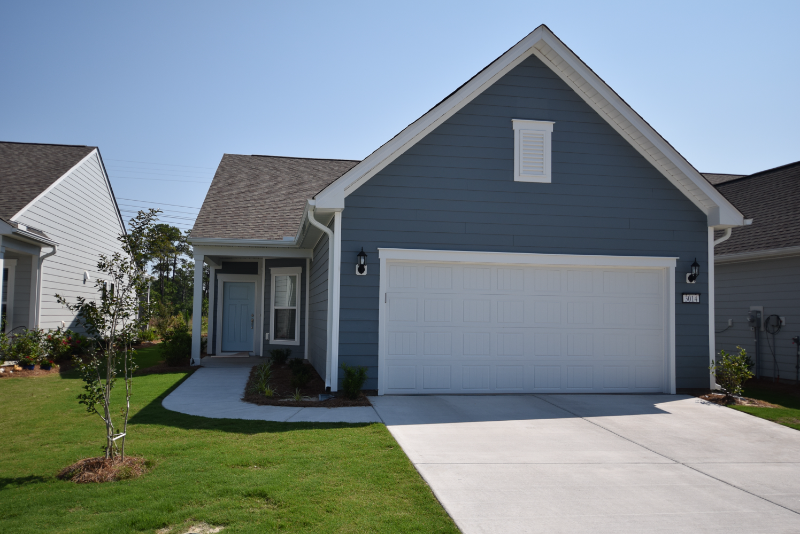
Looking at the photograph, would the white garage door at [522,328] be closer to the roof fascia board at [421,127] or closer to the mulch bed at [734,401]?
the mulch bed at [734,401]

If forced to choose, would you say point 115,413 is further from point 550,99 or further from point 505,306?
point 550,99

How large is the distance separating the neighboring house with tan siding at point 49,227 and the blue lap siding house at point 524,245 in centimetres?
767

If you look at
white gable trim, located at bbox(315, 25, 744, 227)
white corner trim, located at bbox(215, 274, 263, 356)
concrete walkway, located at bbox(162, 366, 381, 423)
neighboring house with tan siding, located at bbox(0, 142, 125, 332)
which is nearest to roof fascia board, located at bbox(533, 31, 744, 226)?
white gable trim, located at bbox(315, 25, 744, 227)

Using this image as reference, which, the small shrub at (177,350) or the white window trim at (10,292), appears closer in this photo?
the small shrub at (177,350)

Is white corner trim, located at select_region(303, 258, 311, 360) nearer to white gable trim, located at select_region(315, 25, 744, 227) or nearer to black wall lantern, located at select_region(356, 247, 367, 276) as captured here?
black wall lantern, located at select_region(356, 247, 367, 276)

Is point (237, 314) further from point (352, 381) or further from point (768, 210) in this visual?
point (768, 210)

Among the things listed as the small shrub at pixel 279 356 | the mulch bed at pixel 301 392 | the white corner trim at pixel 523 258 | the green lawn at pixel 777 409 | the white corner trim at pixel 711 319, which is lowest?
the green lawn at pixel 777 409

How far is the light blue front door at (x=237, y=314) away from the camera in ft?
53.8

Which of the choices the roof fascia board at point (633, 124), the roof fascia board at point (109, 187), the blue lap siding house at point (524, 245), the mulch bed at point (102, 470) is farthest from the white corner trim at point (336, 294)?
the roof fascia board at point (109, 187)

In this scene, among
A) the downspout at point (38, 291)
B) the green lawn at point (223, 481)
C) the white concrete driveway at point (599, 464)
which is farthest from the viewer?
the downspout at point (38, 291)

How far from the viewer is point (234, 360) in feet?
47.8

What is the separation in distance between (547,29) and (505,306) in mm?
4501

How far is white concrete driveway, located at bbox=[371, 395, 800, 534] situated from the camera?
13.7 ft

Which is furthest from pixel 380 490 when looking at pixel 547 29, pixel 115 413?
pixel 547 29
